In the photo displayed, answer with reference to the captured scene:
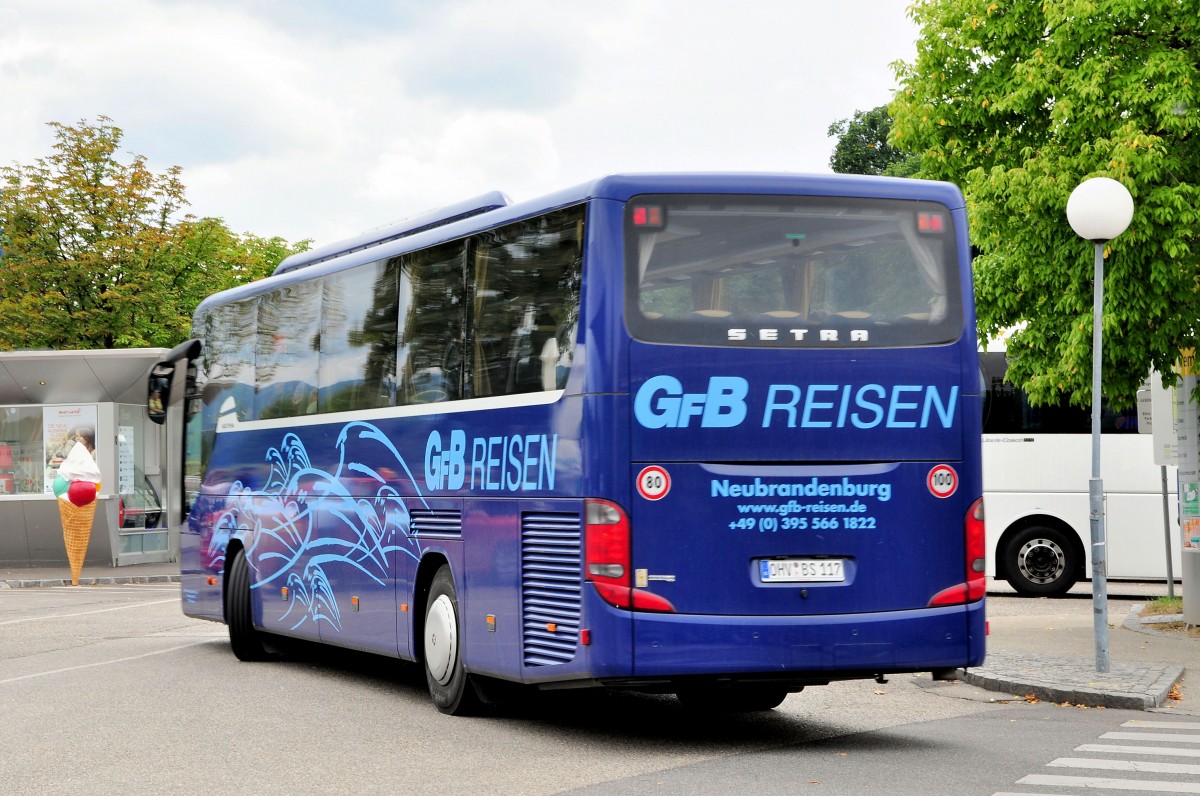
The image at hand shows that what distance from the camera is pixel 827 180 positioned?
383 inches

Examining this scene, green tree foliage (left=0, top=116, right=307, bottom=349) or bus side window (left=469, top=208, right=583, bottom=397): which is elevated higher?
green tree foliage (left=0, top=116, right=307, bottom=349)

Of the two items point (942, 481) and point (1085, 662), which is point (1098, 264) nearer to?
point (1085, 662)

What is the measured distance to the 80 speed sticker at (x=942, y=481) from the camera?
31.8 ft

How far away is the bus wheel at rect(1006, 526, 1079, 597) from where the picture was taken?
74.4ft

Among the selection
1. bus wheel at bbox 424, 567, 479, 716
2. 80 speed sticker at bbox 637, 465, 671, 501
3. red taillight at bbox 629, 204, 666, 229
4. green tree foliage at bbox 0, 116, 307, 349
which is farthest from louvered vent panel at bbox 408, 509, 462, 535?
green tree foliage at bbox 0, 116, 307, 349

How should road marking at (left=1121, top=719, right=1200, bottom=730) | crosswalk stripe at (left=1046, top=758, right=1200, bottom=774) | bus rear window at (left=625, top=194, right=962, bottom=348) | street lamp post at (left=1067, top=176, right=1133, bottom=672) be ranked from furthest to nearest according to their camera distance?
1. street lamp post at (left=1067, top=176, right=1133, bottom=672)
2. road marking at (left=1121, top=719, right=1200, bottom=730)
3. bus rear window at (left=625, top=194, right=962, bottom=348)
4. crosswalk stripe at (left=1046, top=758, right=1200, bottom=774)

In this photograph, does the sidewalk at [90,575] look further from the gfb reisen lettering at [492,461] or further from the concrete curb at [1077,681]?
the concrete curb at [1077,681]

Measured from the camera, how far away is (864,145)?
65938mm

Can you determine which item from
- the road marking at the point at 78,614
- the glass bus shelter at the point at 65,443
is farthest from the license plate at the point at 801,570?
the glass bus shelter at the point at 65,443

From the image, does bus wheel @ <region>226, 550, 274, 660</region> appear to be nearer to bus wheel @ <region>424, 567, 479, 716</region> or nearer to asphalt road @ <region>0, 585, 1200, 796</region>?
asphalt road @ <region>0, 585, 1200, 796</region>

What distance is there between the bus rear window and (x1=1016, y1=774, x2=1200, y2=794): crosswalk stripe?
2571mm

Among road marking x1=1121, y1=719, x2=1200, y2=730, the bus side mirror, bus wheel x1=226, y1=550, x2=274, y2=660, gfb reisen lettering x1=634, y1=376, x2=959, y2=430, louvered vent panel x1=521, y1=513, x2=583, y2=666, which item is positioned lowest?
road marking x1=1121, y1=719, x2=1200, y2=730

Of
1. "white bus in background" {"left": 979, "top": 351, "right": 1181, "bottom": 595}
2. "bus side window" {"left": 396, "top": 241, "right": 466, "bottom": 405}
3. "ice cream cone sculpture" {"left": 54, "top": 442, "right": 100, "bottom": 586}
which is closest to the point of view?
"bus side window" {"left": 396, "top": 241, "right": 466, "bottom": 405}

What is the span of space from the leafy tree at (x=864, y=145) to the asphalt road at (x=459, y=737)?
176 ft
